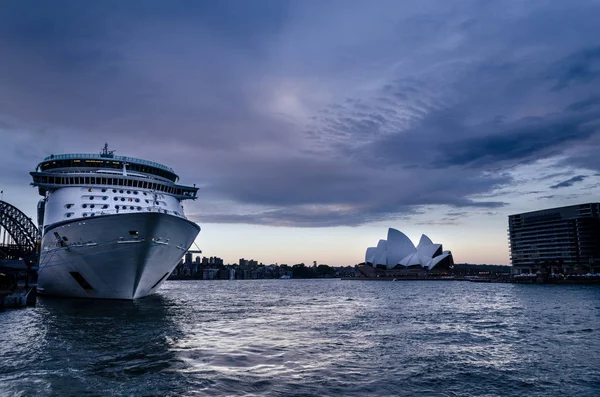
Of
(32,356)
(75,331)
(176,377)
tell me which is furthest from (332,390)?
(75,331)

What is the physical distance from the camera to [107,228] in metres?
32.9

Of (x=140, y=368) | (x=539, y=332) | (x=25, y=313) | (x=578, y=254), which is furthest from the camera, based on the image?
(x=578, y=254)

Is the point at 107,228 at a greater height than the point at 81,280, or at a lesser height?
greater

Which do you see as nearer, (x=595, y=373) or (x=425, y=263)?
(x=595, y=373)

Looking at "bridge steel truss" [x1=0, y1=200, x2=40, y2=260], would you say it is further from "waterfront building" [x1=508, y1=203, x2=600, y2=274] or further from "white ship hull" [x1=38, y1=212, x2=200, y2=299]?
"waterfront building" [x1=508, y1=203, x2=600, y2=274]

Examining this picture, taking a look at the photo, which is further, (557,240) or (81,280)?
(557,240)

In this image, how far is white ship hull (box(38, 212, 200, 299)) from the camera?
1303 inches

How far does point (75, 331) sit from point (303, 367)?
1594cm

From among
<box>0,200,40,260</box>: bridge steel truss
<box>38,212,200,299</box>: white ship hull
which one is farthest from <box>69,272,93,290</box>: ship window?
<box>0,200,40,260</box>: bridge steel truss

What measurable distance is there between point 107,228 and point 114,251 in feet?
6.90

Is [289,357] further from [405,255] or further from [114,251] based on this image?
[405,255]

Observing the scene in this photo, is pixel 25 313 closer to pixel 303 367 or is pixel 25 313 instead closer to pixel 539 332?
pixel 303 367

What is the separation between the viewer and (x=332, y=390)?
12.8 m

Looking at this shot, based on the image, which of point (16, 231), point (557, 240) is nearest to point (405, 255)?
point (557, 240)
